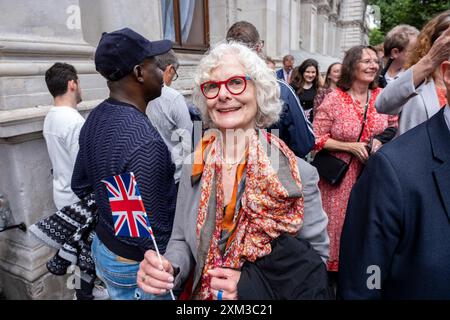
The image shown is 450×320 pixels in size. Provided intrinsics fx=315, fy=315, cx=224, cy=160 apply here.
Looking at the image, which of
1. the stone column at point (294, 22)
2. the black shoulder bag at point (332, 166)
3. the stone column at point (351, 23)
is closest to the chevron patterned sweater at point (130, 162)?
the black shoulder bag at point (332, 166)

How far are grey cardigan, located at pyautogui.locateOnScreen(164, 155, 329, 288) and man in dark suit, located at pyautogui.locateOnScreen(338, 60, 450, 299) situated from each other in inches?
9.7

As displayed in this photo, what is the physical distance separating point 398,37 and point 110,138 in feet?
11.8

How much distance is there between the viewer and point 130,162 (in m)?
1.59

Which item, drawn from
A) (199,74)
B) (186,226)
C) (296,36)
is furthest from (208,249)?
(296,36)

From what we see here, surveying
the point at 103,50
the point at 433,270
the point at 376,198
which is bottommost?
the point at 433,270

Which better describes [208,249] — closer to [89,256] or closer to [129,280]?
[129,280]

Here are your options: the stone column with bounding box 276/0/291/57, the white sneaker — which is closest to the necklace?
the white sneaker

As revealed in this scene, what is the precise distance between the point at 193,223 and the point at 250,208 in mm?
328

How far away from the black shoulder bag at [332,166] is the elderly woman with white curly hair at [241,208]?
1447 millimetres

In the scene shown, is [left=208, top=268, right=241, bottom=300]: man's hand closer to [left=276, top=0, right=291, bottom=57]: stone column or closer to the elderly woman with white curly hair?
the elderly woman with white curly hair

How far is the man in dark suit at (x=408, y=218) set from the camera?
1093 millimetres

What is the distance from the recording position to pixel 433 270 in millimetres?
1107

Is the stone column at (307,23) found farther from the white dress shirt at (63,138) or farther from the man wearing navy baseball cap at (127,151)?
the man wearing navy baseball cap at (127,151)

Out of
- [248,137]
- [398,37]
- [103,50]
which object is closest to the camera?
[248,137]
